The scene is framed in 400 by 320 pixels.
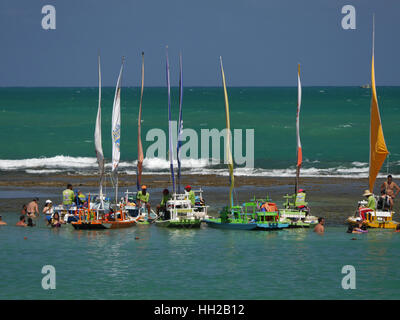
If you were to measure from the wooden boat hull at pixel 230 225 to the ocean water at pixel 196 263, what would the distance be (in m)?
0.31

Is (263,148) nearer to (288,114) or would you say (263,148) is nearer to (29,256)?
(288,114)

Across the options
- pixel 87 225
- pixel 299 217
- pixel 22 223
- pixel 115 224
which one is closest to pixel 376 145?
pixel 299 217

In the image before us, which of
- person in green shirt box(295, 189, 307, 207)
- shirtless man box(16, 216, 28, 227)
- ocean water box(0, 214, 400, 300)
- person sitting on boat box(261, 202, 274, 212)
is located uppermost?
person in green shirt box(295, 189, 307, 207)

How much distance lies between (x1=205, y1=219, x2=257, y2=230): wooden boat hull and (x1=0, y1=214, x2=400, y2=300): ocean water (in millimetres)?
305

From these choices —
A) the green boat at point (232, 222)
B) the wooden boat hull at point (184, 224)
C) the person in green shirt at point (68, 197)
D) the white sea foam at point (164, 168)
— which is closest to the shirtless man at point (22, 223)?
the person in green shirt at point (68, 197)

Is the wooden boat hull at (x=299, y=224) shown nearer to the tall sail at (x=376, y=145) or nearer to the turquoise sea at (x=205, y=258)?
the turquoise sea at (x=205, y=258)

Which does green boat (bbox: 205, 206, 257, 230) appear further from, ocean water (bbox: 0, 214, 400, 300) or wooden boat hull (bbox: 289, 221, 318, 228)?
wooden boat hull (bbox: 289, 221, 318, 228)

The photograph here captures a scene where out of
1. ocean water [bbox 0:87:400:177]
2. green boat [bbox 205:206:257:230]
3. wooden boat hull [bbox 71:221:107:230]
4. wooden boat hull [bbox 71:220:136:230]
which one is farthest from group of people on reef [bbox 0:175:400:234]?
ocean water [bbox 0:87:400:177]

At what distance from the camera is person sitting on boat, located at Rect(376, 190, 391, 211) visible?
3788 centimetres

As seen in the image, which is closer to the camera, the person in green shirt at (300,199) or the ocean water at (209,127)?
the person in green shirt at (300,199)

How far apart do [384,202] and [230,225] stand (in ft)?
24.6

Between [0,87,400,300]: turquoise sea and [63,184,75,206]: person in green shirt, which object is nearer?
[0,87,400,300]: turquoise sea

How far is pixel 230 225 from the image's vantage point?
122ft

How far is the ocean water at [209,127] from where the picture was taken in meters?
73.1
